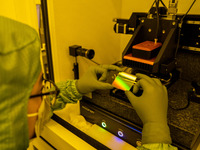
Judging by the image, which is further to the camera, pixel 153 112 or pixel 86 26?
pixel 86 26

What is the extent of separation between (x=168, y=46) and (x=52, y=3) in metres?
0.52

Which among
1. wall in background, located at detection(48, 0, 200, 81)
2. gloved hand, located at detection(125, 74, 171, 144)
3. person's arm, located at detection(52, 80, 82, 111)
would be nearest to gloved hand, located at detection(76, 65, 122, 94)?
person's arm, located at detection(52, 80, 82, 111)

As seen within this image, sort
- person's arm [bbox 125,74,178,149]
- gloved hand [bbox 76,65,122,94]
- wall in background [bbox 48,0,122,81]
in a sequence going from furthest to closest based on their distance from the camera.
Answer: wall in background [bbox 48,0,122,81]
gloved hand [bbox 76,65,122,94]
person's arm [bbox 125,74,178,149]

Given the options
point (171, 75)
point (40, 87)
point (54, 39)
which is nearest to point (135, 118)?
point (171, 75)

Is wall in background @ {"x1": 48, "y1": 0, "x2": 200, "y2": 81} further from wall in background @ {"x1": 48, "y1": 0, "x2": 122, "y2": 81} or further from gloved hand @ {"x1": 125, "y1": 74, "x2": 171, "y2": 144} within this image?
gloved hand @ {"x1": 125, "y1": 74, "x2": 171, "y2": 144}

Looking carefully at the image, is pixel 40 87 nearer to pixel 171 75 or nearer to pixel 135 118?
pixel 135 118

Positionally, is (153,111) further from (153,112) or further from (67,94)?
(67,94)

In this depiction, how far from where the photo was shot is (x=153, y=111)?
502mm

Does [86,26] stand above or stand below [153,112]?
above

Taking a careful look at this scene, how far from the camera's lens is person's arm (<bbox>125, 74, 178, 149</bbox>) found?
469mm

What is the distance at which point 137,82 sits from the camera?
576 mm

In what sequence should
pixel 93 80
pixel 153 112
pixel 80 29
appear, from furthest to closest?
1. pixel 80 29
2. pixel 93 80
3. pixel 153 112

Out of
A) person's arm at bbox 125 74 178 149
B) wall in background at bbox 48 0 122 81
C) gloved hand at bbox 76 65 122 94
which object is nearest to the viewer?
person's arm at bbox 125 74 178 149

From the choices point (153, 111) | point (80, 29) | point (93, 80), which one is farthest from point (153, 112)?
point (80, 29)
